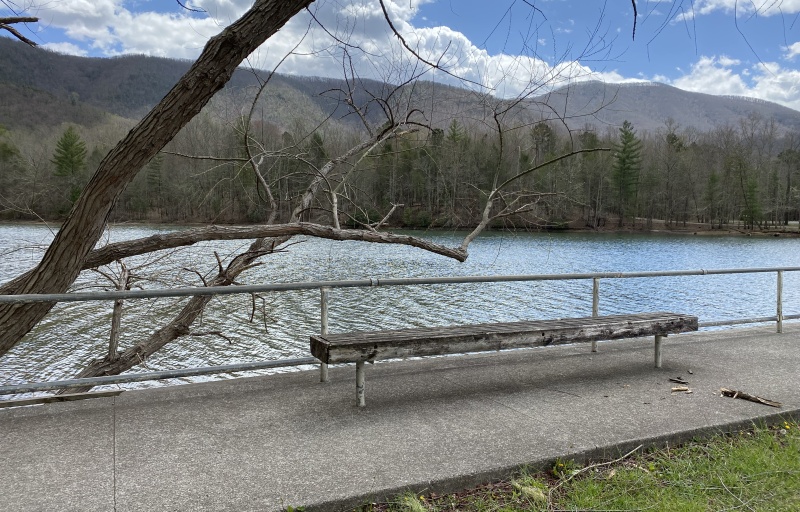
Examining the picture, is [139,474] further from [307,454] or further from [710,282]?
[710,282]

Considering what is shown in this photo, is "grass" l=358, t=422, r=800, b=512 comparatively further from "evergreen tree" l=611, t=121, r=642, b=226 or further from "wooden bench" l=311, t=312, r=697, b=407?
"evergreen tree" l=611, t=121, r=642, b=226

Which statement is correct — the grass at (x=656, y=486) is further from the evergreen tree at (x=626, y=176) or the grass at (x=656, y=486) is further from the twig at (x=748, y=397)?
the evergreen tree at (x=626, y=176)

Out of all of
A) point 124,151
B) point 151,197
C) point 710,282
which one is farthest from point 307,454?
point 710,282

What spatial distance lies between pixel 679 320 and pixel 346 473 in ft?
11.8

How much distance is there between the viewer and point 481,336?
4340 millimetres

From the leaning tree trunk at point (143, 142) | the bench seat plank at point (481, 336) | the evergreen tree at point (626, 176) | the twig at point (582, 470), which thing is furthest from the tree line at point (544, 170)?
the twig at point (582, 470)

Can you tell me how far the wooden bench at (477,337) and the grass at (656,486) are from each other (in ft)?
4.01

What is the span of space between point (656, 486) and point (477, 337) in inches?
64.2

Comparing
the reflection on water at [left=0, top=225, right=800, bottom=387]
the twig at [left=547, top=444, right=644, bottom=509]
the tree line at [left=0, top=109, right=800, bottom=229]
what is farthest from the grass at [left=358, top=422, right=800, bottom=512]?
the reflection on water at [left=0, top=225, right=800, bottom=387]

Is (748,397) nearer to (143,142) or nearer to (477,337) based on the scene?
(477,337)

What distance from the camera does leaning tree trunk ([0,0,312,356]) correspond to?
142 inches

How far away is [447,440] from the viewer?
3441mm

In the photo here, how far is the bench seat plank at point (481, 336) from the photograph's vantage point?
3.88 metres

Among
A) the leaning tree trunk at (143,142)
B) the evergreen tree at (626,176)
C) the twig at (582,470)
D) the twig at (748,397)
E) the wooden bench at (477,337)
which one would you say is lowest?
the twig at (582,470)
